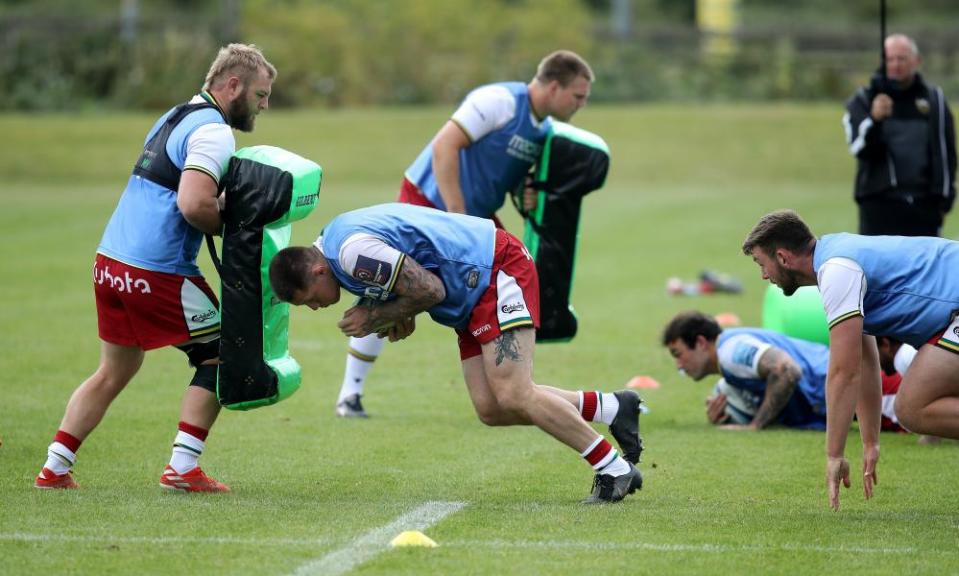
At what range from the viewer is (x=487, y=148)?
9.42 m

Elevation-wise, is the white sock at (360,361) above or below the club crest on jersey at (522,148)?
below

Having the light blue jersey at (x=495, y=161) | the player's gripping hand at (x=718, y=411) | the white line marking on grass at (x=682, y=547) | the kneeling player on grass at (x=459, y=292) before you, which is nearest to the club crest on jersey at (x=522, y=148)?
the light blue jersey at (x=495, y=161)

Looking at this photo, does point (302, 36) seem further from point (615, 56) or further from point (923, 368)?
point (923, 368)

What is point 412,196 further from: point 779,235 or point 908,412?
point 908,412

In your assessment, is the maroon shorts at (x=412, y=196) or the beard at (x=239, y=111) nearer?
the beard at (x=239, y=111)

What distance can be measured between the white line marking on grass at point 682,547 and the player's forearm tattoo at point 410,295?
3.72 ft

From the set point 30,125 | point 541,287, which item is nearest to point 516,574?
point 541,287

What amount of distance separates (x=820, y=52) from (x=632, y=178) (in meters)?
14.3

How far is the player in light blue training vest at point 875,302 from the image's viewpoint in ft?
20.3

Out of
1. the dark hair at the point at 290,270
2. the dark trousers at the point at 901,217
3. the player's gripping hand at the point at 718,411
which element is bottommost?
the player's gripping hand at the point at 718,411

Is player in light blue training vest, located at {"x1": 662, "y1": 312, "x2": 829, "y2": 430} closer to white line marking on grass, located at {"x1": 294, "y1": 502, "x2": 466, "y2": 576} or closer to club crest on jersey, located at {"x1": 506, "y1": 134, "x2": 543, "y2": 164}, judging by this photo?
club crest on jersey, located at {"x1": 506, "y1": 134, "x2": 543, "y2": 164}

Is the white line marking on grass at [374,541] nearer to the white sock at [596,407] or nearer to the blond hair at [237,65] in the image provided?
the white sock at [596,407]

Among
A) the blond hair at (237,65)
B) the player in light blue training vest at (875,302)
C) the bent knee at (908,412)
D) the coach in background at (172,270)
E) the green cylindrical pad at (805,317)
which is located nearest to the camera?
the player in light blue training vest at (875,302)

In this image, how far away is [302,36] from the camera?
40281mm
